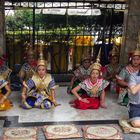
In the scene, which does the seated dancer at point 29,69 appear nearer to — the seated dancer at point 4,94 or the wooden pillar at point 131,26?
the seated dancer at point 4,94

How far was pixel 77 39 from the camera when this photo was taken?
24.9 ft

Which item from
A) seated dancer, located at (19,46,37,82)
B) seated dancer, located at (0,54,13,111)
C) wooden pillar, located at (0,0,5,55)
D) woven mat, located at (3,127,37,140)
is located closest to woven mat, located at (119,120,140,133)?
woven mat, located at (3,127,37,140)

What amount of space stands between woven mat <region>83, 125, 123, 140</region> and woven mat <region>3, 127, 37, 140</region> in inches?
27.5

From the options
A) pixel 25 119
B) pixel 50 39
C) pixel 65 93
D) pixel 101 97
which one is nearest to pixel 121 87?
pixel 101 97

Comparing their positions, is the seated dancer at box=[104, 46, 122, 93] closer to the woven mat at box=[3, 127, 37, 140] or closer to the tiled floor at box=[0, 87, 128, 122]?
the tiled floor at box=[0, 87, 128, 122]

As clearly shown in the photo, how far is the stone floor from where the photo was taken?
15.3 feet

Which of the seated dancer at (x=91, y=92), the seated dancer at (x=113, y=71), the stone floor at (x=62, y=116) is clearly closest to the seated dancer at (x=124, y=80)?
the stone floor at (x=62, y=116)

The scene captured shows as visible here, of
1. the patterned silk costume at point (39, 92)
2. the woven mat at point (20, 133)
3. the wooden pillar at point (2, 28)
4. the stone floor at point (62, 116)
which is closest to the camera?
the woven mat at point (20, 133)

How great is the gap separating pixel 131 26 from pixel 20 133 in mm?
3420

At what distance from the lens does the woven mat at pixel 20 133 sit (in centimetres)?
407

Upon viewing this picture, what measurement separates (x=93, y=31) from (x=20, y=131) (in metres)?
4.13

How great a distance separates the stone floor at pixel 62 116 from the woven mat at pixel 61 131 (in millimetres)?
131

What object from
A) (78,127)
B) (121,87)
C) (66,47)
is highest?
(66,47)

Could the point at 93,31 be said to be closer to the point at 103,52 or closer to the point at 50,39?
the point at 103,52
